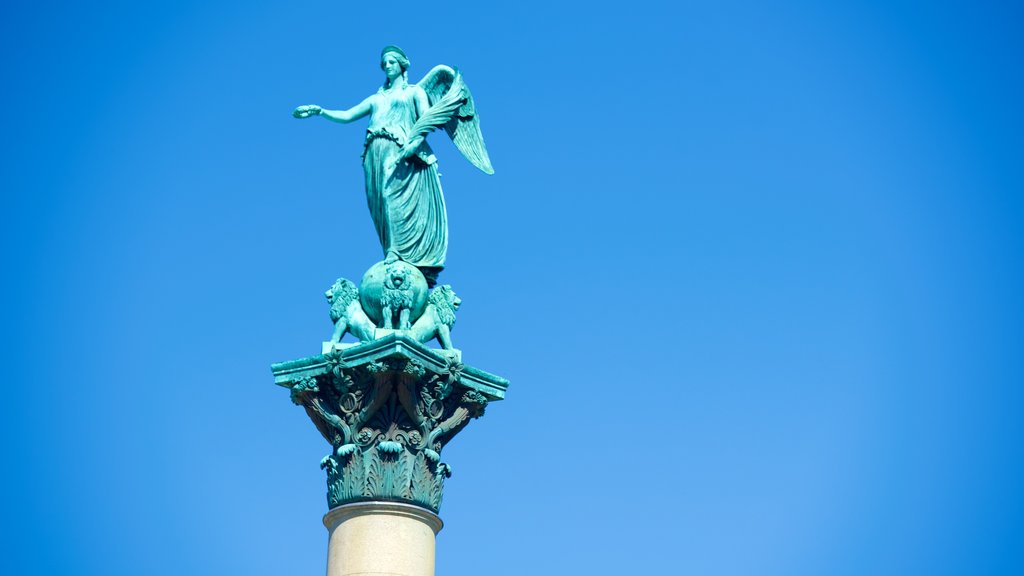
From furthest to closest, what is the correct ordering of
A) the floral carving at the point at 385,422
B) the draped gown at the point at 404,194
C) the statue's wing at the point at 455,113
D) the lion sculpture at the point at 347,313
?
the statue's wing at the point at 455,113 → the draped gown at the point at 404,194 → the lion sculpture at the point at 347,313 → the floral carving at the point at 385,422

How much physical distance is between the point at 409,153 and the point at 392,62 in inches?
84.9

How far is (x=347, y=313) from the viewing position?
954 inches

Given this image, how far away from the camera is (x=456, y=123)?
27094 mm

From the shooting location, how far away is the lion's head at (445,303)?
24469mm

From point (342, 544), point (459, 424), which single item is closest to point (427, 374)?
point (459, 424)

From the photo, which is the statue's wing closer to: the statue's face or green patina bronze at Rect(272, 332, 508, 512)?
the statue's face

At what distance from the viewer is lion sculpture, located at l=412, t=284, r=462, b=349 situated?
2419cm

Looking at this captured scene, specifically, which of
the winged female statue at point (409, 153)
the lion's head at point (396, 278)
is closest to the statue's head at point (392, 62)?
the winged female statue at point (409, 153)

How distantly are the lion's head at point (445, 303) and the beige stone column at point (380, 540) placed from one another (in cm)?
330

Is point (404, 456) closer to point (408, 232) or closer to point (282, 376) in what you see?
point (282, 376)

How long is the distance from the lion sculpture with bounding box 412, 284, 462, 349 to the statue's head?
4.35 meters

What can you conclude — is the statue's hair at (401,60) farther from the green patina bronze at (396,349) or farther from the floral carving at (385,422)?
the floral carving at (385,422)

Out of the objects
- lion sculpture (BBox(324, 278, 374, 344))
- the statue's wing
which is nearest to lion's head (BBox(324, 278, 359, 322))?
lion sculpture (BBox(324, 278, 374, 344))

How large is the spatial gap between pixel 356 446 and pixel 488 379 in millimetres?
2450
